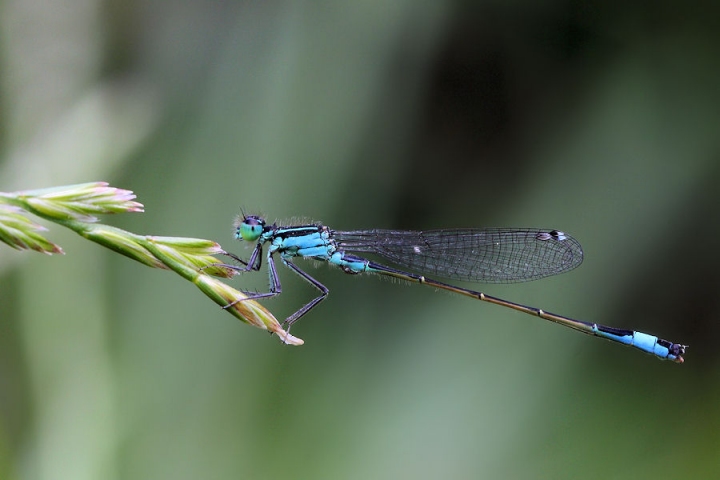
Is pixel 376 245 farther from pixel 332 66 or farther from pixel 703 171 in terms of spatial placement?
pixel 703 171

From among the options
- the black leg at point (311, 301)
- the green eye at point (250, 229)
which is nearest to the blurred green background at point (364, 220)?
the green eye at point (250, 229)

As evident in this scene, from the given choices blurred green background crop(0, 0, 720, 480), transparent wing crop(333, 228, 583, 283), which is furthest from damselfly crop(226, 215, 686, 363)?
blurred green background crop(0, 0, 720, 480)

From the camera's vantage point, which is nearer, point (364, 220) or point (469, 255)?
point (469, 255)

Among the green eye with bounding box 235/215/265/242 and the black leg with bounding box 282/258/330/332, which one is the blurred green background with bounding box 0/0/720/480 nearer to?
the green eye with bounding box 235/215/265/242

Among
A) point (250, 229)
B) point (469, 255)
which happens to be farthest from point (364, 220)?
point (250, 229)

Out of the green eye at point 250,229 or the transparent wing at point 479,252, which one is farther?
the transparent wing at point 479,252

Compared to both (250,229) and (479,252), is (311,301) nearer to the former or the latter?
(250,229)

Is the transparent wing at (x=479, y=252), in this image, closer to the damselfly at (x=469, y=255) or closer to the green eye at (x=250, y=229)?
the damselfly at (x=469, y=255)
